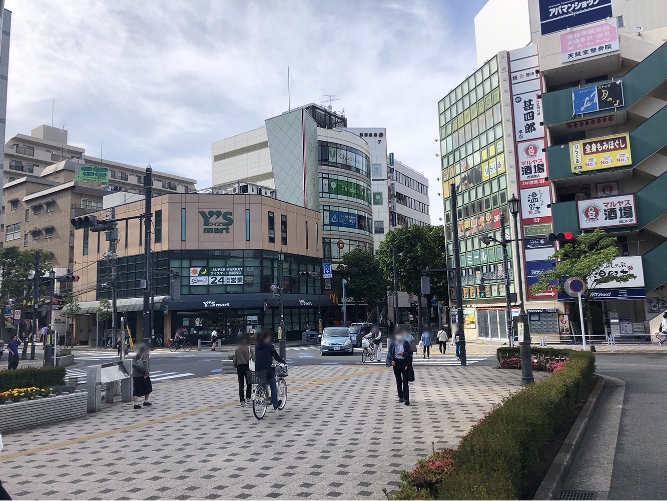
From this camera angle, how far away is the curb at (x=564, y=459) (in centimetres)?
550

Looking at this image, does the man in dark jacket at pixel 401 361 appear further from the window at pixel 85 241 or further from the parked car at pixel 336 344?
the window at pixel 85 241

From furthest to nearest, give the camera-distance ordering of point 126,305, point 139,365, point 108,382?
point 126,305 < point 108,382 < point 139,365

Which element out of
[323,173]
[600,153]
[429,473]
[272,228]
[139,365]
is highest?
[323,173]

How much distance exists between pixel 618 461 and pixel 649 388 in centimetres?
763

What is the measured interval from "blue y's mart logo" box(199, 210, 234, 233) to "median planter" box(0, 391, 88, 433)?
33948 mm

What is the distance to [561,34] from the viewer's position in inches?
1398

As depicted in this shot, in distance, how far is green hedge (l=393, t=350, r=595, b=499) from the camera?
4297mm

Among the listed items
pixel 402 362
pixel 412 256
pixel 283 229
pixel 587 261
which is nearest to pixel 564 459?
pixel 402 362

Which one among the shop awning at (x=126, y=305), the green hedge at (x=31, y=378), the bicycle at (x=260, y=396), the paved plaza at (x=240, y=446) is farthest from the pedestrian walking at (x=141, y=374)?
the shop awning at (x=126, y=305)

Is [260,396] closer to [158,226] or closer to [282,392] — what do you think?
[282,392]

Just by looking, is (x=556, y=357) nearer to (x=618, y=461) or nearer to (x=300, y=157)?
(x=618, y=461)

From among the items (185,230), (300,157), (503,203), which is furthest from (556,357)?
(300,157)

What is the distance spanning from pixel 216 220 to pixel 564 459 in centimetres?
4127

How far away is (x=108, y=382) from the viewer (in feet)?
42.4
